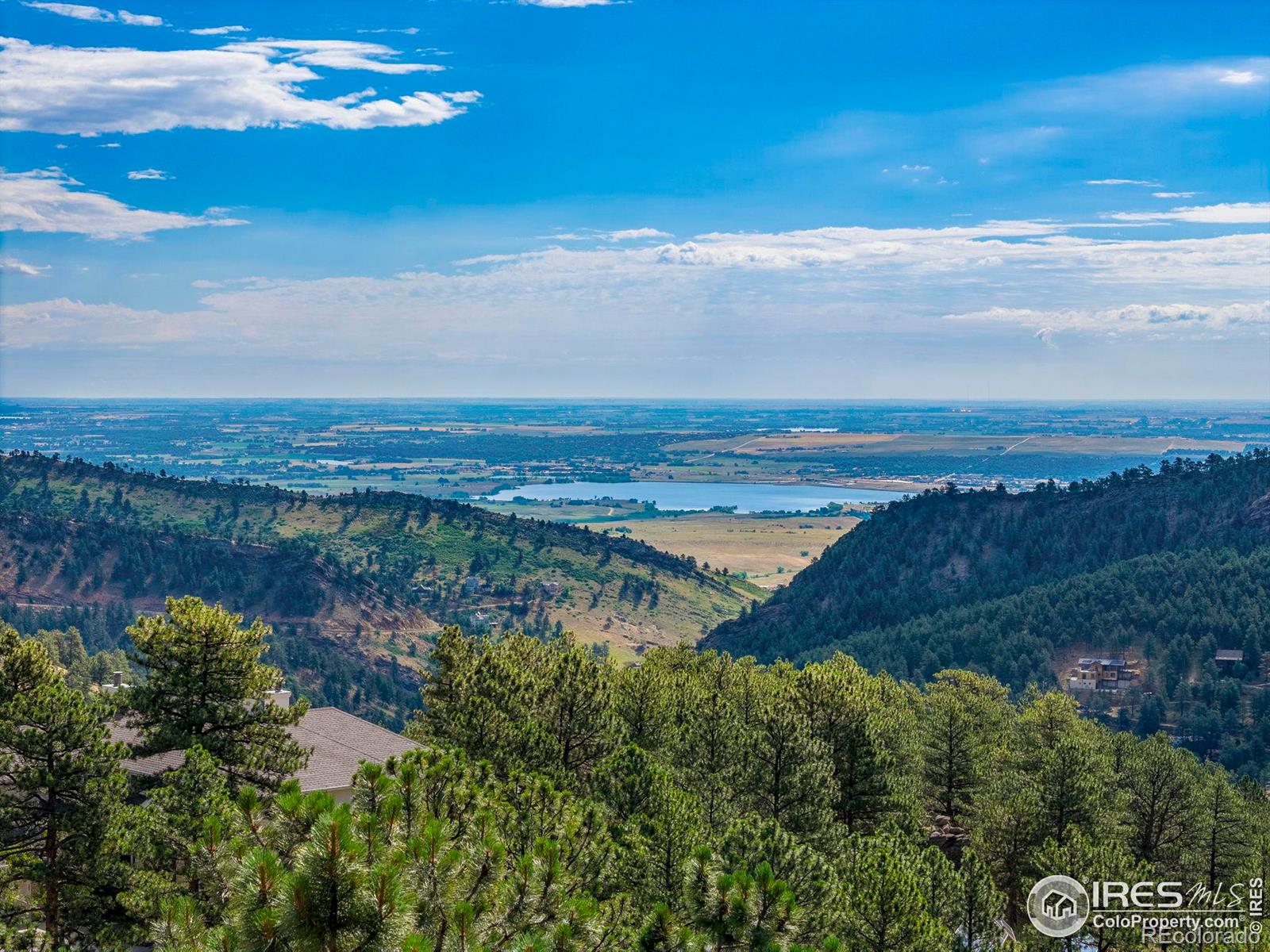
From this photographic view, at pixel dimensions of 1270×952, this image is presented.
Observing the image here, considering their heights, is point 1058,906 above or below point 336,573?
above

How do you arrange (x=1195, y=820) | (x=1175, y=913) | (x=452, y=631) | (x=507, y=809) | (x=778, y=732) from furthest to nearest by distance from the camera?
(x=1195, y=820), (x=452, y=631), (x=778, y=732), (x=1175, y=913), (x=507, y=809)

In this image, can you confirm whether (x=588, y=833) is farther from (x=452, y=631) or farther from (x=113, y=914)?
(x=452, y=631)

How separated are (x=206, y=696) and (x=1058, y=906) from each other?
2272cm

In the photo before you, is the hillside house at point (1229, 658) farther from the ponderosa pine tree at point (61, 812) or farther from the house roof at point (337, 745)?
the ponderosa pine tree at point (61, 812)

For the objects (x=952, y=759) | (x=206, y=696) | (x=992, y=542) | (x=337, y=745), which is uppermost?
(x=206, y=696)

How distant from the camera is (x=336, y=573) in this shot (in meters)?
148

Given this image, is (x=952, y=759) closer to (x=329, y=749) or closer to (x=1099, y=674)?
(x=329, y=749)

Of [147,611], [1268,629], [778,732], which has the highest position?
[778,732]

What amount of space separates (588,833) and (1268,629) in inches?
3555

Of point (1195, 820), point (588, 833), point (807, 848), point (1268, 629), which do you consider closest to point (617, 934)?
point (588, 833)

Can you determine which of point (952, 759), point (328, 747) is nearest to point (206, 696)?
point (328, 747)

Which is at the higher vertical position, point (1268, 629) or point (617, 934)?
point (617, 934)

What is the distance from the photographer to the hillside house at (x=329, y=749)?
31766 mm

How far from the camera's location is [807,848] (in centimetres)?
2364
